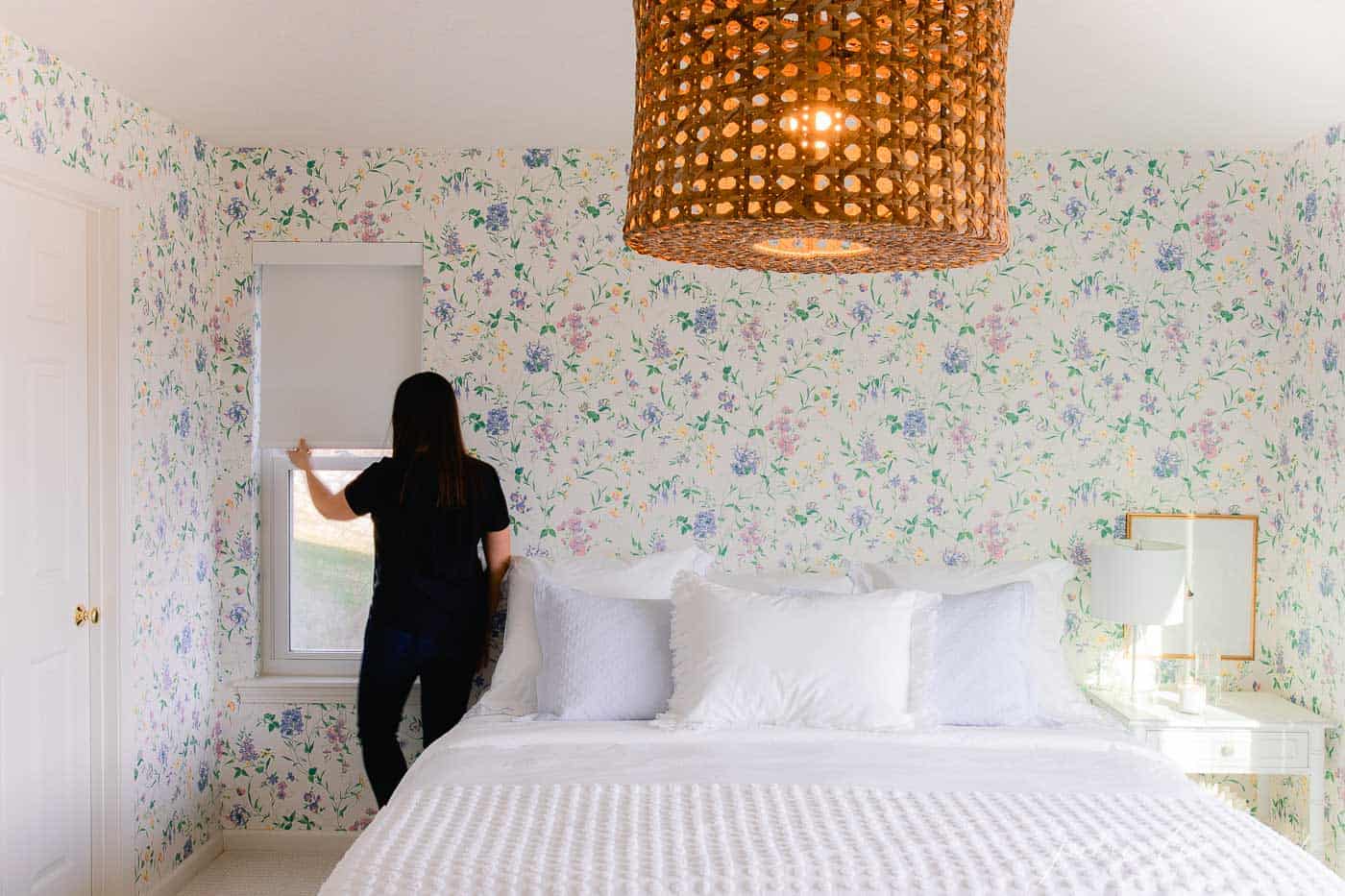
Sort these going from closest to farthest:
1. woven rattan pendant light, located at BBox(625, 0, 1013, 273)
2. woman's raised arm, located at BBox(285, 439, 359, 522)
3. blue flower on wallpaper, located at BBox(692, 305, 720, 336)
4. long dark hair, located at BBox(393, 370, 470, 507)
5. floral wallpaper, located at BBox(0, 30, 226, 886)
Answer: woven rattan pendant light, located at BBox(625, 0, 1013, 273) < floral wallpaper, located at BBox(0, 30, 226, 886) < long dark hair, located at BBox(393, 370, 470, 507) < woman's raised arm, located at BBox(285, 439, 359, 522) < blue flower on wallpaper, located at BBox(692, 305, 720, 336)

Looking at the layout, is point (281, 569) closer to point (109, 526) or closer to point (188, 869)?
point (109, 526)

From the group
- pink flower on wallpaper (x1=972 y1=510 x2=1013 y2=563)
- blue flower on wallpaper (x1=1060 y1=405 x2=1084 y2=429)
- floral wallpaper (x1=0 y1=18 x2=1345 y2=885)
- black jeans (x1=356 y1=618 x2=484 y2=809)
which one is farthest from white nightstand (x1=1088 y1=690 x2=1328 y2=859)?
black jeans (x1=356 y1=618 x2=484 y2=809)

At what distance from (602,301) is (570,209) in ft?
1.08

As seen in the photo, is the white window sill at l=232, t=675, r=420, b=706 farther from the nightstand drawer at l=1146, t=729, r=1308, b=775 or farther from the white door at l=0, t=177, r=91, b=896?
the nightstand drawer at l=1146, t=729, r=1308, b=775

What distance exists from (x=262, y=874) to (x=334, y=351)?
1747 mm

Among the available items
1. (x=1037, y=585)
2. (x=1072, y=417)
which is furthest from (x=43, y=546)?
(x=1072, y=417)

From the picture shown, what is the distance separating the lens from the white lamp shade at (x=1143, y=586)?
3174 millimetres

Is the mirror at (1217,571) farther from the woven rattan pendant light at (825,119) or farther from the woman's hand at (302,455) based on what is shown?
the woman's hand at (302,455)

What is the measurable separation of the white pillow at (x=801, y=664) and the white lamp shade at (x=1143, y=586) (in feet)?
2.45

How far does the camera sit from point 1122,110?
3.04 metres

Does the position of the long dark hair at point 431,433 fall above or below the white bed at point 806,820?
above

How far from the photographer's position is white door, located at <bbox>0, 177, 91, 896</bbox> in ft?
8.55

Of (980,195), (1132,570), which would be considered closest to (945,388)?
(1132,570)

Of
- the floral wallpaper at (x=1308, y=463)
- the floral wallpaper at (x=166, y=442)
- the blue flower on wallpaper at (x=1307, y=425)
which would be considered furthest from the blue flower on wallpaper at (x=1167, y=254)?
the floral wallpaper at (x=166, y=442)
